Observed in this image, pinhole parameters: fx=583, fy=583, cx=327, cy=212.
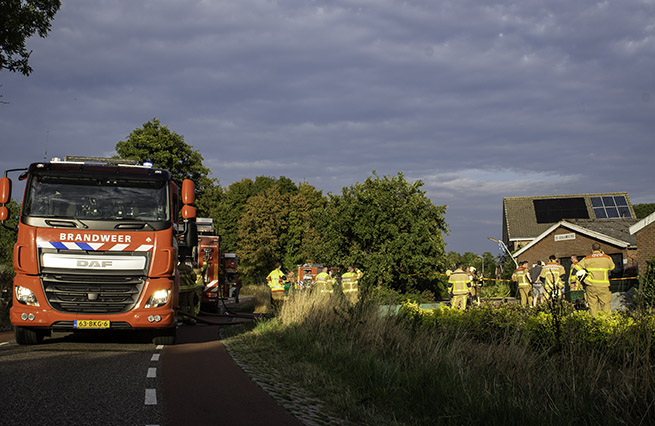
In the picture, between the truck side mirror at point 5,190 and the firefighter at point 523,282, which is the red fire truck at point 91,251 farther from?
the firefighter at point 523,282

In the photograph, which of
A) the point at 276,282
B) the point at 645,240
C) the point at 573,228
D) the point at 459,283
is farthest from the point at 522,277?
the point at 573,228

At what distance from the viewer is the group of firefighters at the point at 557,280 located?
1468 centimetres

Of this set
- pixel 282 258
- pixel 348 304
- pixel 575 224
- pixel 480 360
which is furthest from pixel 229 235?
pixel 480 360

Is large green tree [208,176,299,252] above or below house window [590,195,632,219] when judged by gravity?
above

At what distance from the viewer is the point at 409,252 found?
2442 cm

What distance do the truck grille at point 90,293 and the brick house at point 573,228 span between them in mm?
22185

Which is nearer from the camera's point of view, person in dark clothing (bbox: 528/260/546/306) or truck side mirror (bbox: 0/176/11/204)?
truck side mirror (bbox: 0/176/11/204)

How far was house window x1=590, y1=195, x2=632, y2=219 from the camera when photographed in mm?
47491

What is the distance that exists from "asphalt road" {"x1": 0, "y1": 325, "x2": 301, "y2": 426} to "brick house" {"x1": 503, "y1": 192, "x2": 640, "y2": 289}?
72.2 feet

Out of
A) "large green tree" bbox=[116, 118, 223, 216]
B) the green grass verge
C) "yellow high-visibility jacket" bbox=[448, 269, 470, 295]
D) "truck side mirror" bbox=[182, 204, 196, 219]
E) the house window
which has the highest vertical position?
"large green tree" bbox=[116, 118, 223, 216]

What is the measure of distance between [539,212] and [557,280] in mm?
45269

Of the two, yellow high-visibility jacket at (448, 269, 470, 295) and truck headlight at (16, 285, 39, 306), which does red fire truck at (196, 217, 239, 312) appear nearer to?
yellow high-visibility jacket at (448, 269, 470, 295)

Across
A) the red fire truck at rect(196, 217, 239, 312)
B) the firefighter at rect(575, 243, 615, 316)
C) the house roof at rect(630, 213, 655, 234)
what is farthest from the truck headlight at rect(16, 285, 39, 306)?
the house roof at rect(630, 213, 655, 234)

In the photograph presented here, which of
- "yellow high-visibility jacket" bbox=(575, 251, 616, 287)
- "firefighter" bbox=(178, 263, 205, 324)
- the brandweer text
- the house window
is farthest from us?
the house window
